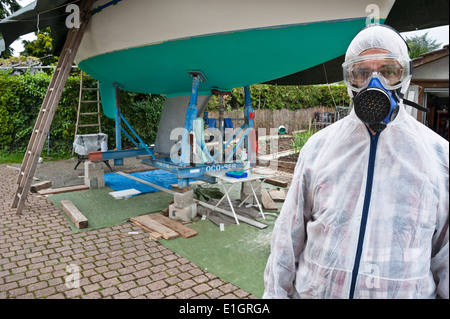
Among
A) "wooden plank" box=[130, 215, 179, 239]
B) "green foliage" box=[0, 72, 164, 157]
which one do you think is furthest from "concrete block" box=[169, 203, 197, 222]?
"green foliage" box=[0, 72, 164, 157]

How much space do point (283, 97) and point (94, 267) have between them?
1347cm

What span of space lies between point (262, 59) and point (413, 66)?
11.2ft

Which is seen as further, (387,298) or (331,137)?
(331,137)

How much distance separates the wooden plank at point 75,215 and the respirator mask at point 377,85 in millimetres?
4091

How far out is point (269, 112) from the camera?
45.0 ft

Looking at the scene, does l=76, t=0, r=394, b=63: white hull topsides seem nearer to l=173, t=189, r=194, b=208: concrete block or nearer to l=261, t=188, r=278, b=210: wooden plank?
l=173, t=189, r=194, b=208: concrete block

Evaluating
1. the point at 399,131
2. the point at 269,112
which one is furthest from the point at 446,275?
the point at 269,112

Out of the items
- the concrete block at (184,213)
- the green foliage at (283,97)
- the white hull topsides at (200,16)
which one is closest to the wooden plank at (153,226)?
the concrete block at (184,213)

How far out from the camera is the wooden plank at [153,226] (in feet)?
13.1

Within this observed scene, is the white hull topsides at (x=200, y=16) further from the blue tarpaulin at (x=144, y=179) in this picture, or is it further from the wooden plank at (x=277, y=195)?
the wooden plank at (x=277, y=195)

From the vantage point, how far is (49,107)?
520 centimetres

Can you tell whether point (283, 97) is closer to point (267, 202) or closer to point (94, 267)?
point (267, 202)
